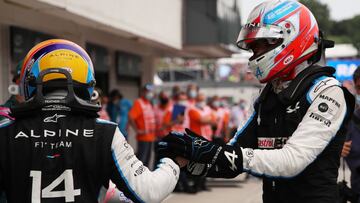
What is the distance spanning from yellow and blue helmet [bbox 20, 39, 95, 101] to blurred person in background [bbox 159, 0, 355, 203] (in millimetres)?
484

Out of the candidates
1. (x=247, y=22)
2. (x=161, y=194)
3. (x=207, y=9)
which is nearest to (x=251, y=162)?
(x=161, y=194)

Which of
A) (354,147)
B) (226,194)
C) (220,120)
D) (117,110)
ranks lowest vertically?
(226,194)

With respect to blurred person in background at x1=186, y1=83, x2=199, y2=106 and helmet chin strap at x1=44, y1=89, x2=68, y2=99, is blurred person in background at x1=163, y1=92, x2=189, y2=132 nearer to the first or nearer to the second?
blurred person in background at x1=186, y1=83, x2=199, y2=106

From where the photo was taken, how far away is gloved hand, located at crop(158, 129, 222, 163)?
2.47 meters

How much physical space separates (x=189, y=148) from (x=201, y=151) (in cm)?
6

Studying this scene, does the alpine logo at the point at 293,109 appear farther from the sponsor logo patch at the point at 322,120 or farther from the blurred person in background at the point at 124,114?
the blurred person in background at the point at 124,114

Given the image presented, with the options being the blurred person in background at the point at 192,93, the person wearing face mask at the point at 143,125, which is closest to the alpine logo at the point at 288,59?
the person wearing face mask at the point at 143,125

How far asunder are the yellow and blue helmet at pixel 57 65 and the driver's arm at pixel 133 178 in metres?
0.26

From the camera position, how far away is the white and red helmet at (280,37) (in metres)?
2.79

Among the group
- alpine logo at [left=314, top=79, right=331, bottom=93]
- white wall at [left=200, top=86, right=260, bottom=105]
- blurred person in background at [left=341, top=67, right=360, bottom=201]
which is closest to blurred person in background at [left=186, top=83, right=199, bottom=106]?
blurred person in background at [left=341, top=67, right=360, bottom=201]

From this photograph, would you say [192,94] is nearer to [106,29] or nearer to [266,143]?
[106,29]

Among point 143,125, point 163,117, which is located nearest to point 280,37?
point 143,125

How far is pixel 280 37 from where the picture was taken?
279 cm

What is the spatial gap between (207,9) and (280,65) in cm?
1097
